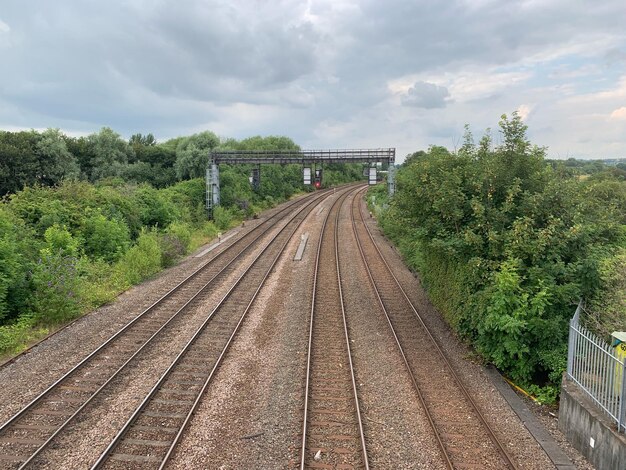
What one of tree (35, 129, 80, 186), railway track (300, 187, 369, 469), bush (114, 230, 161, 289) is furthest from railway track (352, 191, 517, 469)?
tree (35, 129, 80, 186)

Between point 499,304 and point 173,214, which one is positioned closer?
point 499,304

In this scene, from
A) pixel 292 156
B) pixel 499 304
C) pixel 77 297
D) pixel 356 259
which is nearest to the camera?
pixel 499 304

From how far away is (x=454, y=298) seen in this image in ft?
41.2

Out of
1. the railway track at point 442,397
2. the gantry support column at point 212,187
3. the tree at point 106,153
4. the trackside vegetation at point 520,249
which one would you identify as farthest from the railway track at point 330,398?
the tree at point 106,153

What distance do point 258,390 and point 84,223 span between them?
15.7 meters

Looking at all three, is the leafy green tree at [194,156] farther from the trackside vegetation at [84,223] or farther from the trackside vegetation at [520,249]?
the trackside vegetation at [520,249]

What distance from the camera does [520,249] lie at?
34.0ft

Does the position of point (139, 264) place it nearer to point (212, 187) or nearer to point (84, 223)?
point (84, 223)

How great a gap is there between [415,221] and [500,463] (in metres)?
7.69

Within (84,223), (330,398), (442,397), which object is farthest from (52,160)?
(442,397)

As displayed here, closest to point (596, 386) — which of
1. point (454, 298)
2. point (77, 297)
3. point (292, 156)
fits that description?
point (454, 298)

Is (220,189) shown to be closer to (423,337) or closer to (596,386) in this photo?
(423,337)

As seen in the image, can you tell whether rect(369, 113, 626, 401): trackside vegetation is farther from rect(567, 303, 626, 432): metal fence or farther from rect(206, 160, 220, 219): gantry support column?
rect(206, 160, 220, 219): gantry support column

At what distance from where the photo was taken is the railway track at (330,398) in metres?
7.49
